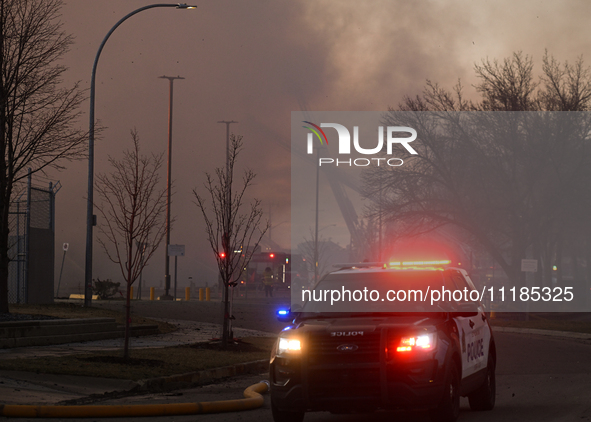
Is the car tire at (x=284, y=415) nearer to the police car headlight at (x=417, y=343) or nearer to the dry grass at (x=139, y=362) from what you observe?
the police car headlight at (x=417, y=343)

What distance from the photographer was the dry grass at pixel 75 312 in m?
20.6

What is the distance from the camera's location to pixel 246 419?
877cm

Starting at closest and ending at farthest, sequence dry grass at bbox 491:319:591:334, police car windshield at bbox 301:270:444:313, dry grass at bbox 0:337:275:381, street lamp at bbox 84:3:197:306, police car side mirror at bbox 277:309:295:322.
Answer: police car windshield at bbox 301:270:444:313, police car side mirror at bbox 277:309:295:322, dry grass at bbox 0:337:275:381, street lamp at bbox 84:3:197:306, dry grass at bbox 491:319:591:334

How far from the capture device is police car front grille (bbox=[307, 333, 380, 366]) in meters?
7.32

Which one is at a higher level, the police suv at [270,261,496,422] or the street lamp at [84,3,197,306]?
the street lamp at [84,3,197,306]

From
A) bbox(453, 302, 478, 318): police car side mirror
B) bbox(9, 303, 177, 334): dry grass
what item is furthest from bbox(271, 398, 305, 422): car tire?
bbox(9, 303, 177, 334): dry grass

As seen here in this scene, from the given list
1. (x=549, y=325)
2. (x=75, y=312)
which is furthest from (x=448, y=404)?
(x=549, y=325)

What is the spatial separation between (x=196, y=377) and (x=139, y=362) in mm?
1060

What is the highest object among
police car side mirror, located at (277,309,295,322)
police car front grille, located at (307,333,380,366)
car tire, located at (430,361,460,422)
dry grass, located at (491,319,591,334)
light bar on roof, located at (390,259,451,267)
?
light bar on roof, located at (390,259,451,267)

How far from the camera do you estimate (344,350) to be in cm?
736

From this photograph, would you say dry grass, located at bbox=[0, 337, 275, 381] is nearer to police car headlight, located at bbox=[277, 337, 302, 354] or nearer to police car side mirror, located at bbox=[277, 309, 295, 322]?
police car side mirror, located at bbox=[277, 309, 295, 322]

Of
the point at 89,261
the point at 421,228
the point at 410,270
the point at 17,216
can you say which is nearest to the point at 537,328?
the point at 421,228

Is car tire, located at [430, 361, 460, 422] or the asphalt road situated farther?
the asphalt road

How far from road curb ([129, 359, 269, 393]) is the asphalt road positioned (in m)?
0.35
